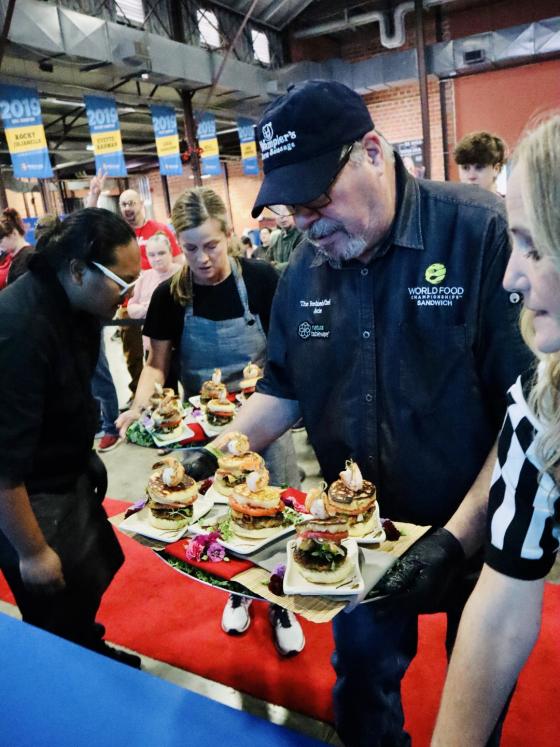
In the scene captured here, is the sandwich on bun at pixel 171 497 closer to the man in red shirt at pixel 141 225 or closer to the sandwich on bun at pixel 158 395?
the sandwich on bun at pixel 158 395

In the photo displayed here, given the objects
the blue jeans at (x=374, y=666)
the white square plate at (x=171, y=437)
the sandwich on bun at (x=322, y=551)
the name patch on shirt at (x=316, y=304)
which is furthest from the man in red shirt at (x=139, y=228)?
the blue jeans at (x=374, y=666)

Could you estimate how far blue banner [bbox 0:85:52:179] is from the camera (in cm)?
Answer: 729

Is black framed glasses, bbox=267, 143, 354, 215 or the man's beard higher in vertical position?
black framed glasses, bbox=267, 143, 354, 215

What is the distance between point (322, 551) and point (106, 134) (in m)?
8.62

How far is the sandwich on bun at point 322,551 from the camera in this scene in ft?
4.57

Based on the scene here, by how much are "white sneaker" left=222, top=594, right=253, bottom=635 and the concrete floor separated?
2.4 inches

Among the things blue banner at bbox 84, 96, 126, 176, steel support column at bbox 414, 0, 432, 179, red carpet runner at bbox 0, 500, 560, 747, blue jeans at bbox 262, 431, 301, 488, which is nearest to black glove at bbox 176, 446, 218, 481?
blue jeans at bbox 262, 431, 301, 488

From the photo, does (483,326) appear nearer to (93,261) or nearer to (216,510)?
(216,510)

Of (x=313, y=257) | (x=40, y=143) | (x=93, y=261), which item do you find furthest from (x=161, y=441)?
(x=40, y=143)

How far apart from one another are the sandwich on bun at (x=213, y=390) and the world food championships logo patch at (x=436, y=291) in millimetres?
1502

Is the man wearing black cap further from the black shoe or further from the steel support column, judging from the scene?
the steel support column

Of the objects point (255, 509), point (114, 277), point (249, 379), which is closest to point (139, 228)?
point (249, 379)

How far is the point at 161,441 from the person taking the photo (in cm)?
272

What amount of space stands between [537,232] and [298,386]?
105 centimetres
